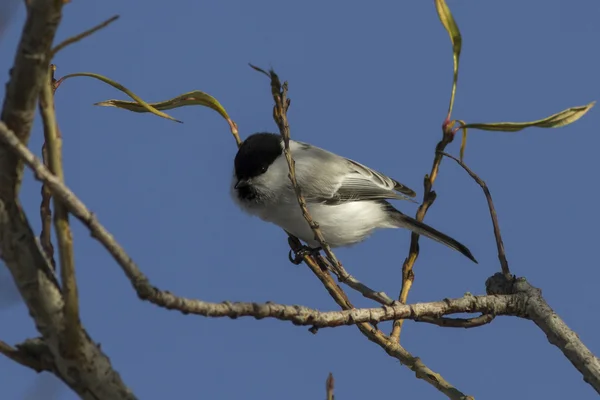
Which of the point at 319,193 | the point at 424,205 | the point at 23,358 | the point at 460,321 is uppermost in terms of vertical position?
the point at 319,193

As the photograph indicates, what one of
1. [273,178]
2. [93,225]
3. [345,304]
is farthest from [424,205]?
[273,178]

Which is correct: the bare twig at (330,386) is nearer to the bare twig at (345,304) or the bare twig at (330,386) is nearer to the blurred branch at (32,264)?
the blurred branch at (32,264)

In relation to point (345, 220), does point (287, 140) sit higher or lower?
lower

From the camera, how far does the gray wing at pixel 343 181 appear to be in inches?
158

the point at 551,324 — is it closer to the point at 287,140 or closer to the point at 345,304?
the point at 345,304

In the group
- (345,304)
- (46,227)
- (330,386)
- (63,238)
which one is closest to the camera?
(63,238)

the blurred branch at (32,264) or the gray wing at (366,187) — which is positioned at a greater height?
the gray wing at (366,187)

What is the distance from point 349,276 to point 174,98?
0.80 meters

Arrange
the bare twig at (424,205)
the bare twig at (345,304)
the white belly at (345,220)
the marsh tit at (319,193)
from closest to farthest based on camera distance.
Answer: the bare twig at (345,304), the bare twig at (424,205), the marsh tit at (319,193), the white belly at (345,220)

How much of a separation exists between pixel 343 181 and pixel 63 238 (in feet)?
10.2

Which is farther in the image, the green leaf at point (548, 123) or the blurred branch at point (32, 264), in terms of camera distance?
the green leaf at point (548, 123)

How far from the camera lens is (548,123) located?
2127 millimetres

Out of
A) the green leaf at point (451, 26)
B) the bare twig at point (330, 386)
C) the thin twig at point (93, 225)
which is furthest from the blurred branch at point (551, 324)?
the thin twig at point (93, 225)

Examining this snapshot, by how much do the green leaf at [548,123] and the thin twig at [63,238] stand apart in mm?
1345
